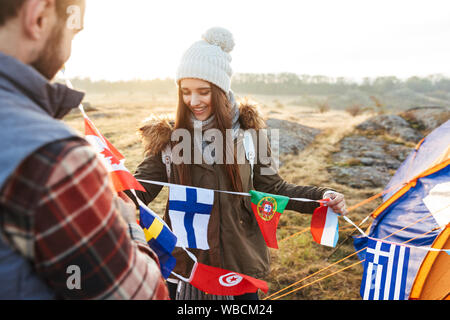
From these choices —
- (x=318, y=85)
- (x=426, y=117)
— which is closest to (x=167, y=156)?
(x=426, y=117)

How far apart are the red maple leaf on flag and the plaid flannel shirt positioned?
1.43m

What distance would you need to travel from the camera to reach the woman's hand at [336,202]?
219 centimetres

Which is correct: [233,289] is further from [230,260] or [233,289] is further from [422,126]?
[422,126]

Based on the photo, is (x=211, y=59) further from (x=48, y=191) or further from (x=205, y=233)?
(x=48, y=191)

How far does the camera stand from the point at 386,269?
2461 mm

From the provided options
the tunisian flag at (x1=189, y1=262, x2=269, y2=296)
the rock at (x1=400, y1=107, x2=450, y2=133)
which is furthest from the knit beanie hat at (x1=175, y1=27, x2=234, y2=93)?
the rock at (x1=400, y1=107, x2=450, y2=133)

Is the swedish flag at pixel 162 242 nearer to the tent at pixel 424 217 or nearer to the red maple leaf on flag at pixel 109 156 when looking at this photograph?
the red maple leaf on flag at pixel 109 156

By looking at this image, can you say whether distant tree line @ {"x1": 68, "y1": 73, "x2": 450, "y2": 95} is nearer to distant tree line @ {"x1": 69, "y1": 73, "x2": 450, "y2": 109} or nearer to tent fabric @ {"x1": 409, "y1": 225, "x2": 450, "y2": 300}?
distant tree line @ {"x1": 69, "y1": 73, "x2": 450, "y2": 109}

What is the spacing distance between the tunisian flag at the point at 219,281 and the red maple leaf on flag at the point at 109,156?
937 mm

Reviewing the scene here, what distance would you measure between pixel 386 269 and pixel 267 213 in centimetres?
114

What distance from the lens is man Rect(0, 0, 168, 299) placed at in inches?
27.1

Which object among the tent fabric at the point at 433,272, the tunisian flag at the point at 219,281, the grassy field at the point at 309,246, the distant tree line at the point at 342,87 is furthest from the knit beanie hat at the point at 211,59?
the distant tree line at the point at 342,87
